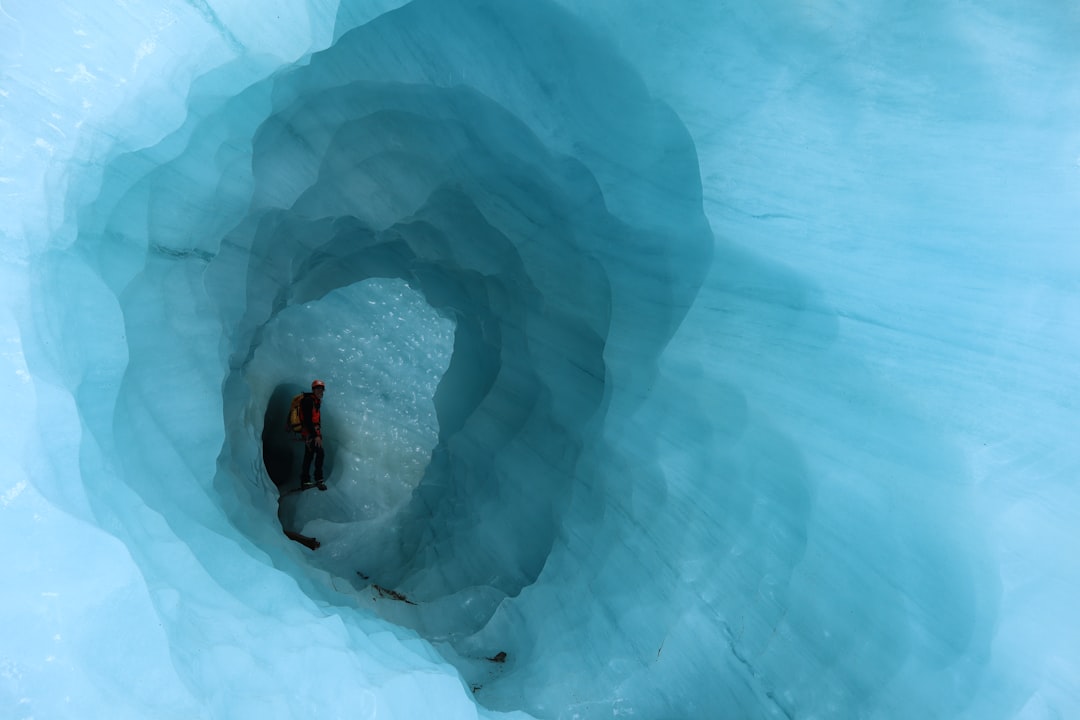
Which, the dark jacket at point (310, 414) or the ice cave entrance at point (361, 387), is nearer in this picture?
the dark jacket at point (310, 414)

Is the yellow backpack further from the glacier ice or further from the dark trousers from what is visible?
the glacier ice

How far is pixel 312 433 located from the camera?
536 cm

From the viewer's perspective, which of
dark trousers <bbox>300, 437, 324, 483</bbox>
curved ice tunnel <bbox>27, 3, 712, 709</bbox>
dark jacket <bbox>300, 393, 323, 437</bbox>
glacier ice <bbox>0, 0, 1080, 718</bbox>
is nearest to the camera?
glacier ice <bbox>0, 0, 1080, 718</bbox>

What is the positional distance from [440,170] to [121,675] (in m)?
2.43

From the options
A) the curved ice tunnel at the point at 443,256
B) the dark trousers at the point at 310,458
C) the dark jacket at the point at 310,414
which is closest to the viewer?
the curved ice tunnel at the point at 443,256

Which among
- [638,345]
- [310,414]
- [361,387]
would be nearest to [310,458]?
[310,414]

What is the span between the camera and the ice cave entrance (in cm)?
550

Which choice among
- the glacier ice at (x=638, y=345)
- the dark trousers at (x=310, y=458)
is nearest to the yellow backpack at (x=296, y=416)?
the dark trousers at (x=310, y=458)

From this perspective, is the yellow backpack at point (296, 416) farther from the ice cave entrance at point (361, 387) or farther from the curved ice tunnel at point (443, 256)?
the curved ice tunnel at point (443, 256)

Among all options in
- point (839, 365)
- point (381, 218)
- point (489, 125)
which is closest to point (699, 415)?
point (839, 365)

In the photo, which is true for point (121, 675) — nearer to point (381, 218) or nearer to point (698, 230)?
point (698, 230)

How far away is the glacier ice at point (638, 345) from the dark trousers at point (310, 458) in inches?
87.7

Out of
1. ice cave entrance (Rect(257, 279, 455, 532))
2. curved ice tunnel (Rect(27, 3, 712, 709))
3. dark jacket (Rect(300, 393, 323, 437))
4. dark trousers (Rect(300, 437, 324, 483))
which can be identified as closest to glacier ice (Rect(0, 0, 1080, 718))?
curved ice tunnel (Rect(27, 3, 712, 709))

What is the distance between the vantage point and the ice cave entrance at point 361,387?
217 inches
